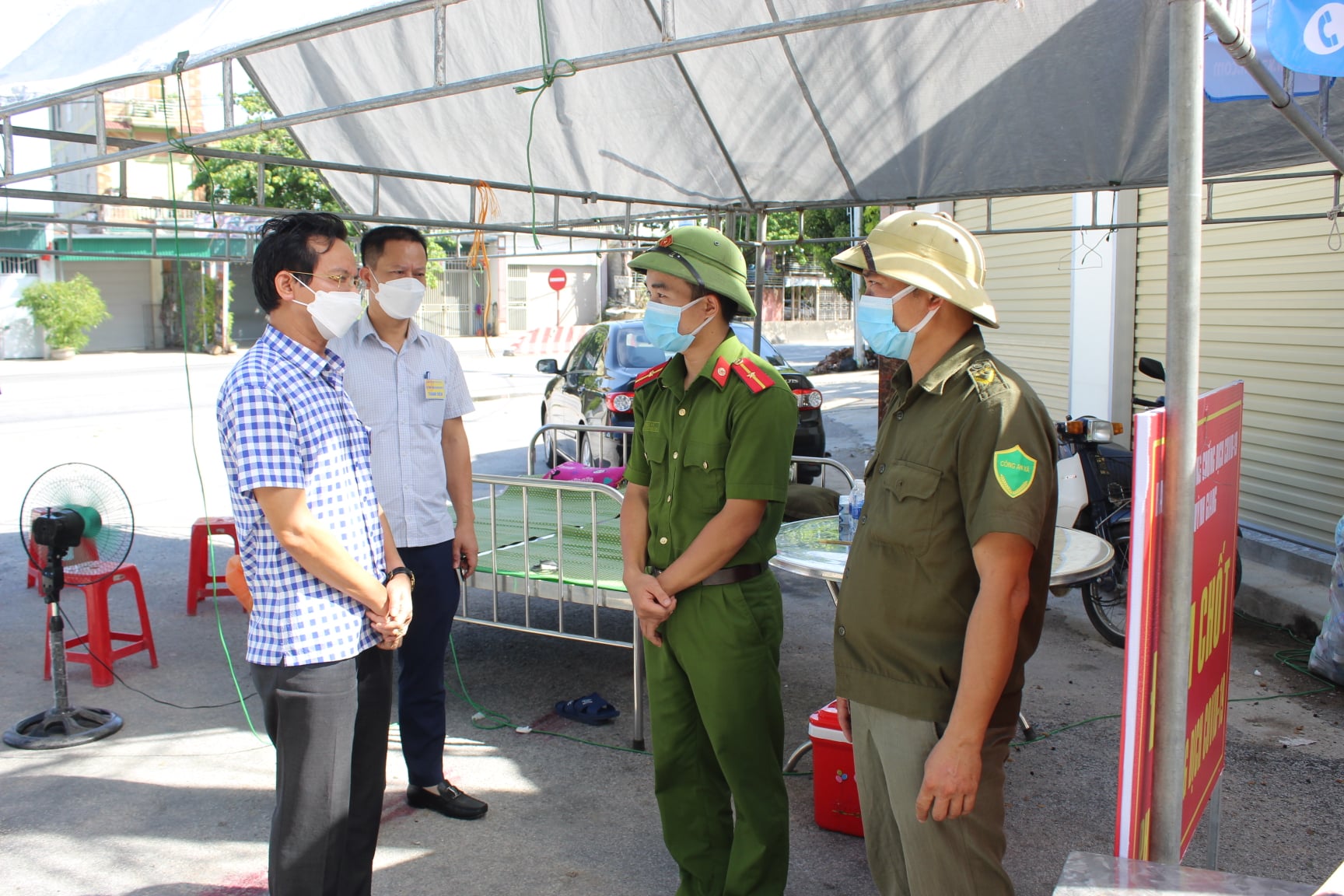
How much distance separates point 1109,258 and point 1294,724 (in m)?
5.62

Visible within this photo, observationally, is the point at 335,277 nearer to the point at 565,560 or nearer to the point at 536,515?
the point at 565,560

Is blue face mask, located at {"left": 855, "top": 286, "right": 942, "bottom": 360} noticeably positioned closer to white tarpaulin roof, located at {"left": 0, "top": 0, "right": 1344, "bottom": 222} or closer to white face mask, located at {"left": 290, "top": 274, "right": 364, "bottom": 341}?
white face mask, located at {"left": 290, "top": 274, "right": 364, "bottom": 341}

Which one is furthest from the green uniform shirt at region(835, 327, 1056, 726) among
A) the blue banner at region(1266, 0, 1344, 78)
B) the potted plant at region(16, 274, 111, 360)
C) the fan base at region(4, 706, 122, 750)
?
the potted plant at region(16, 274, 111, 360)

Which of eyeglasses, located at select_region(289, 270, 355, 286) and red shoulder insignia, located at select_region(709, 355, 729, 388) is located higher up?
eyeglasses, located at select_region(289, 270, 355, 286)

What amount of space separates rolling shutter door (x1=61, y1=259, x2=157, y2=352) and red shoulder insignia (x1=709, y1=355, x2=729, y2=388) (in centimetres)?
3680

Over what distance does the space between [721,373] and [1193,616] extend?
4.36ft

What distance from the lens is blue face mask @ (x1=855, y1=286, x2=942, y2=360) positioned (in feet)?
7.25

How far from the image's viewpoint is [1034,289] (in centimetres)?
1141

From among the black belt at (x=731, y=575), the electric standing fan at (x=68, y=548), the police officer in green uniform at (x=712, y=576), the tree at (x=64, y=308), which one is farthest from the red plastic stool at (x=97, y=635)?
the tree at (x=64, y=308)

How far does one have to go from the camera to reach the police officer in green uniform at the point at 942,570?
1.99 meters

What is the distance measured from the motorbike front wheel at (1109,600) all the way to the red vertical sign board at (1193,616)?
296cm

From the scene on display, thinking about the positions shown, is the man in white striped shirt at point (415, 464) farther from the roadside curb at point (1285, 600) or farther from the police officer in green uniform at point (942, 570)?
the roadside curb at point (1285, 600)

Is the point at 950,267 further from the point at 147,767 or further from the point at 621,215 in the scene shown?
the point at 621,215

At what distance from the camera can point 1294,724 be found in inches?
179
